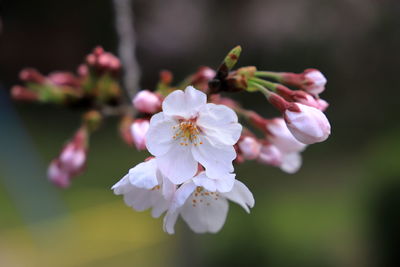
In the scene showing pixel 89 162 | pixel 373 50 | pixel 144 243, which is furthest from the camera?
pixel 89 162

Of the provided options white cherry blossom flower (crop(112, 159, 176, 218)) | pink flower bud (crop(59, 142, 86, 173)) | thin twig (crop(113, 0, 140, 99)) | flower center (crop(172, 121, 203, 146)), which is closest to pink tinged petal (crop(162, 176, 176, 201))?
white cherry blossom flower (crop(112, 159, 176, 218))

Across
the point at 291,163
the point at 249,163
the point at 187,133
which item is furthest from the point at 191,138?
the point at 249,163

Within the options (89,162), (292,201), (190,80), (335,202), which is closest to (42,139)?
(89,162)

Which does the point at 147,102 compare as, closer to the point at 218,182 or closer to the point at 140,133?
the point at 140,133

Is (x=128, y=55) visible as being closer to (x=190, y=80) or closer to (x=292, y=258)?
(x=190, y=80)

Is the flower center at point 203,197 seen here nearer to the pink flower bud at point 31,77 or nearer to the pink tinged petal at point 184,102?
the pink tinged petal at point 184,102

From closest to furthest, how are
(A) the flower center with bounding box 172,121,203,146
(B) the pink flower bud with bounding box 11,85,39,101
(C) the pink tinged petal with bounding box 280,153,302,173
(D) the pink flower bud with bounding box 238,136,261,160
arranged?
1. (A) the flower center with bounding box 172,121,203,146
2. (D) the pink flower bud with bounding box 238,136,261,160
3. (C) the pink tinged petal with bounding box 280,153,302,173
4. (B) the pink flower bud with bounding box 11,85,39,101

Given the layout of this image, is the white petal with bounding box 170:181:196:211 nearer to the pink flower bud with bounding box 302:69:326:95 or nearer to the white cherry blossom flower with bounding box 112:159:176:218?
the white cherry blossom flower with bounding box 112:159:176:218

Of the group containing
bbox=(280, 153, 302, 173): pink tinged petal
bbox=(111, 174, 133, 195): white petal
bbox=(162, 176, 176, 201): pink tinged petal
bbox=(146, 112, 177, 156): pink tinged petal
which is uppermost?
bbox=(146, 112, 177, 156): pink tinged petal
